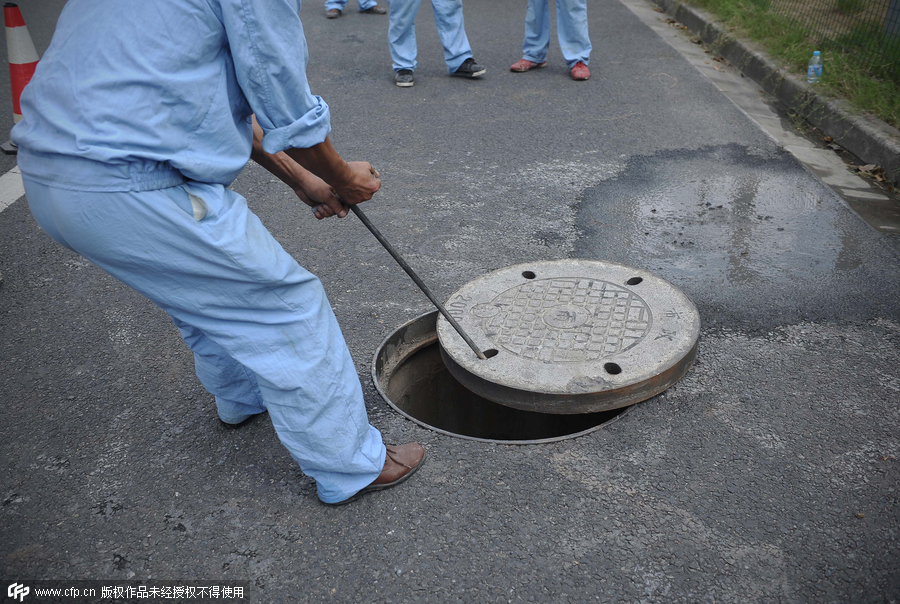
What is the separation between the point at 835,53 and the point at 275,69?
15.8 ft

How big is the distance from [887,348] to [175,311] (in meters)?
2.25

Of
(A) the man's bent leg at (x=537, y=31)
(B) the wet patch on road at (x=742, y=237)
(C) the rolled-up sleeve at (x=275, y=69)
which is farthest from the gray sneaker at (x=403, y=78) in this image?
(C) the rolled-up sleeve at (x=275, y=69)

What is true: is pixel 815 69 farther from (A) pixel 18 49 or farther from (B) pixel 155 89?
(A) pixel 18 49

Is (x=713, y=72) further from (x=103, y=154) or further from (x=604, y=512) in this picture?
(x=103, y=154)

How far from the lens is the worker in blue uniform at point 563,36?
17.2ft

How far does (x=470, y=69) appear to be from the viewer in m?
5.36

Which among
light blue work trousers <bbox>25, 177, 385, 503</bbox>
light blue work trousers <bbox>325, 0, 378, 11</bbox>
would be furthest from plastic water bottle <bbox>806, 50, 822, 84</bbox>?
light blue work trousers <bbox>325, 0, 378, 11</bbox>

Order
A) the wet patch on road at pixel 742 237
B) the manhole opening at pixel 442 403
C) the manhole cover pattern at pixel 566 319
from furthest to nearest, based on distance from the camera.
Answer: the wet patch on road at pixel 742 237, the manhole opening at pixel 442 403, the manhole cover pattern at pixel 566 319

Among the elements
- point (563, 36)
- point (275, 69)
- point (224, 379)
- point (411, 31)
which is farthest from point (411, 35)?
point (275, 69)

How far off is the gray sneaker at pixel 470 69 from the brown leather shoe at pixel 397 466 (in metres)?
4.04

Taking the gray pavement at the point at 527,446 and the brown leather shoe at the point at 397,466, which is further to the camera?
the brown leather shoe at the point at 397,466

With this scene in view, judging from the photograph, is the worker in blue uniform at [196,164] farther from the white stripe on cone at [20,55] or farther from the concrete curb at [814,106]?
the concrete curb at [814,106]

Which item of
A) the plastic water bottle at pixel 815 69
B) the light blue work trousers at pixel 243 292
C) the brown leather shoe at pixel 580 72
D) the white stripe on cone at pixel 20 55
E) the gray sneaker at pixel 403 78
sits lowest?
the gray sneaker at pixel 403 78

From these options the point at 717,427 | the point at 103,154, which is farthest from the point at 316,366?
the point at 717,427
